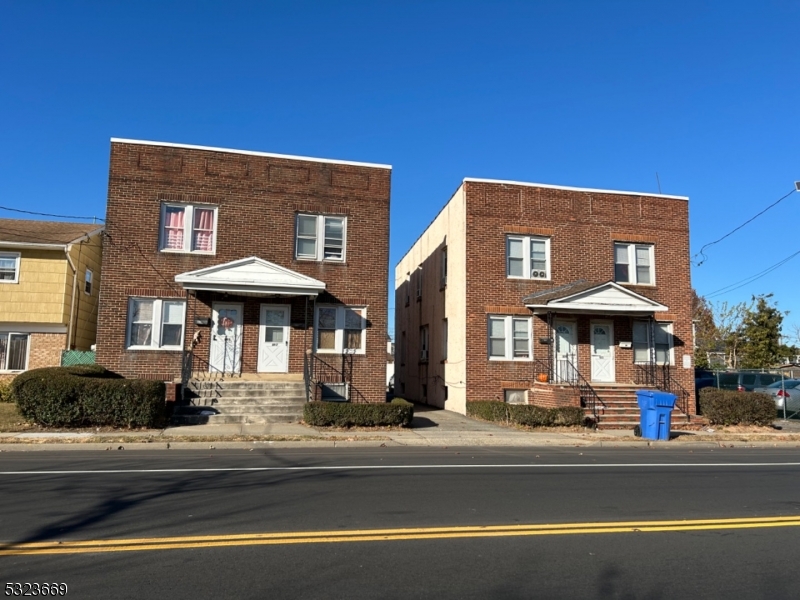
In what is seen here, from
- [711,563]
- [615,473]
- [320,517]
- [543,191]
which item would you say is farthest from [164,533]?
[543,191]

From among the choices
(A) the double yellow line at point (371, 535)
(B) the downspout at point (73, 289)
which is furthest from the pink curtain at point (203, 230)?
(A) the double yellow line at point (371, 535)

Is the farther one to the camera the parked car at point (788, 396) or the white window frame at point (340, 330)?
the parked car at point (788, 396)

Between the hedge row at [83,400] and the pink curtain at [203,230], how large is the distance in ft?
18.3

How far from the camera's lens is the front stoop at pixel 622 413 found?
18.2m

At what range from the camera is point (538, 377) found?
2022 centimetres

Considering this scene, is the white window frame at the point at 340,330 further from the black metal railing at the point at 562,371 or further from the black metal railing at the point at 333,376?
the black metal railing at the point at 562,371

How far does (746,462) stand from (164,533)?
35.3 ft

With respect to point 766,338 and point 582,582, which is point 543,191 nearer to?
point 582,582

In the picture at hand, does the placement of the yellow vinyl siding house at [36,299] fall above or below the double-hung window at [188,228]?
below

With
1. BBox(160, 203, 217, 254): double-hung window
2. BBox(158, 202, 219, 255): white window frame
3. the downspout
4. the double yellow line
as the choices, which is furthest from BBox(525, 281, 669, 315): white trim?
the downspout

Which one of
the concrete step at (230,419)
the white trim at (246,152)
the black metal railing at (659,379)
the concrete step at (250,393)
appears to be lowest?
the concrete step at (230,419)

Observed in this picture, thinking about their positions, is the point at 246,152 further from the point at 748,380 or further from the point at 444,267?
the point at 748,380

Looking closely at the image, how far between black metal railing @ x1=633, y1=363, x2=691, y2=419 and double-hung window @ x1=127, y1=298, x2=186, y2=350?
15.0 metres

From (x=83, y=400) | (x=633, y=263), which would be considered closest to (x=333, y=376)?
(x=83, y=400)
